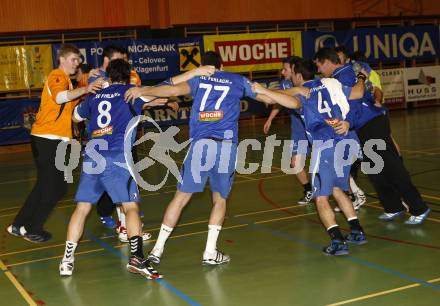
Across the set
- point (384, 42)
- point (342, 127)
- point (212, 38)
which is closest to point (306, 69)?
point (342, 127)

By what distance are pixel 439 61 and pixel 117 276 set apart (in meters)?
25.3

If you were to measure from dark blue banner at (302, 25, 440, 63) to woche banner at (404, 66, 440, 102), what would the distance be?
2.42ft

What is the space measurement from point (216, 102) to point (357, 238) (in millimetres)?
2372

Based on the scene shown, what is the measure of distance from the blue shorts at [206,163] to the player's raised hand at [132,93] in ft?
2.62

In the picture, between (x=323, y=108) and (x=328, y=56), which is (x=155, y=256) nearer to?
(x=323, y=108)

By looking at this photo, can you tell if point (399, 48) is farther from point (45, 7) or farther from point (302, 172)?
point (302, 172)

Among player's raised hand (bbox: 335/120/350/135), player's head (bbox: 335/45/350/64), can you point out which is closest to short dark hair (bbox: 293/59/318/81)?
player's head (bbox: 335/45/350/64)

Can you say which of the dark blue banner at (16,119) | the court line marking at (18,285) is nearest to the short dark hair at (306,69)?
the court line marking at (18,285)

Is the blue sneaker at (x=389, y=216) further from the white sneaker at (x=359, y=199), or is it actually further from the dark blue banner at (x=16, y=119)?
the dark blue banner at (x=16, y=119)

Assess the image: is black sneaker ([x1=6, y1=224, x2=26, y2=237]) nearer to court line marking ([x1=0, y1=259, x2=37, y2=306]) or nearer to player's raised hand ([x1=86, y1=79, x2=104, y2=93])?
court line marking ([x1=0, y1=259, x2=37, y2=306])

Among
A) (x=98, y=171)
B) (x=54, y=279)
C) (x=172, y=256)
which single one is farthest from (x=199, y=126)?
(x=54, y=279)

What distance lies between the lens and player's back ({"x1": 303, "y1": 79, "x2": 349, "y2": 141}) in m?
6.77

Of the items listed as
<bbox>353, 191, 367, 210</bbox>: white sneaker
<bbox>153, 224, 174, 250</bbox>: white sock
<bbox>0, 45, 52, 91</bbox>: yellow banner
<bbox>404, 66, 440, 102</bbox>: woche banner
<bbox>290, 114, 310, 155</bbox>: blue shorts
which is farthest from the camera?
<bbox>404, 66, 440, 102</bbox>: woche banner

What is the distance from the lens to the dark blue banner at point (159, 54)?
72.2 ft
